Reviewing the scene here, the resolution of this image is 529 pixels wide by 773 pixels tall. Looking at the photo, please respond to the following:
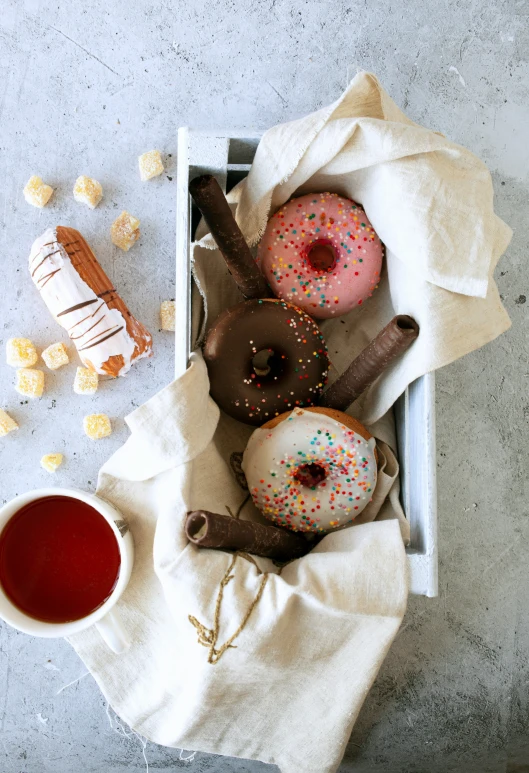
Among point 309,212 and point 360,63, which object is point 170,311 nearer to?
point 309,212

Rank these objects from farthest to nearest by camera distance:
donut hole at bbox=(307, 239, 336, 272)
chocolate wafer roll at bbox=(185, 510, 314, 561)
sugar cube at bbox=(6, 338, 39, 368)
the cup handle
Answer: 1. sugar cube at bbox=(6, 338, 39, 368)
2. donut hole at bbox=(307, 239, 336, 272)
3. the cup handle
4. chocolate wafer roll at bbox=(185, 510, 314, 561)

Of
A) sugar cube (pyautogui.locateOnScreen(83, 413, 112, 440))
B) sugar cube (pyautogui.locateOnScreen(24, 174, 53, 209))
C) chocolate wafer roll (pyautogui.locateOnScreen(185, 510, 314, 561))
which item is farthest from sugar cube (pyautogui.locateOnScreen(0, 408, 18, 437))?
chocolate wafer roll (pyautogui.locateOnScreen(185, 510, 314, 561))

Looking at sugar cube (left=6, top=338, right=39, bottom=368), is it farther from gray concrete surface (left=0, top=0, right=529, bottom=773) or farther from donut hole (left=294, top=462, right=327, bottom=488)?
donut hole (left=294, top=462, right=327, bottom=488)

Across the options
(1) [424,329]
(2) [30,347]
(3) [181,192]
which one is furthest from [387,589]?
(2) [30,347]

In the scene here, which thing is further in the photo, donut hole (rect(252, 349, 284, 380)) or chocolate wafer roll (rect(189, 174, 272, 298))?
donut hole (rect(252, 349, 284, 380))

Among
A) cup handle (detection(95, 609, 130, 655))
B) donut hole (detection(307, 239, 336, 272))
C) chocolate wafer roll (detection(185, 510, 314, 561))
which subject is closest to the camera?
chocolate wafer roll (detection(185, 510, 314, 561))
